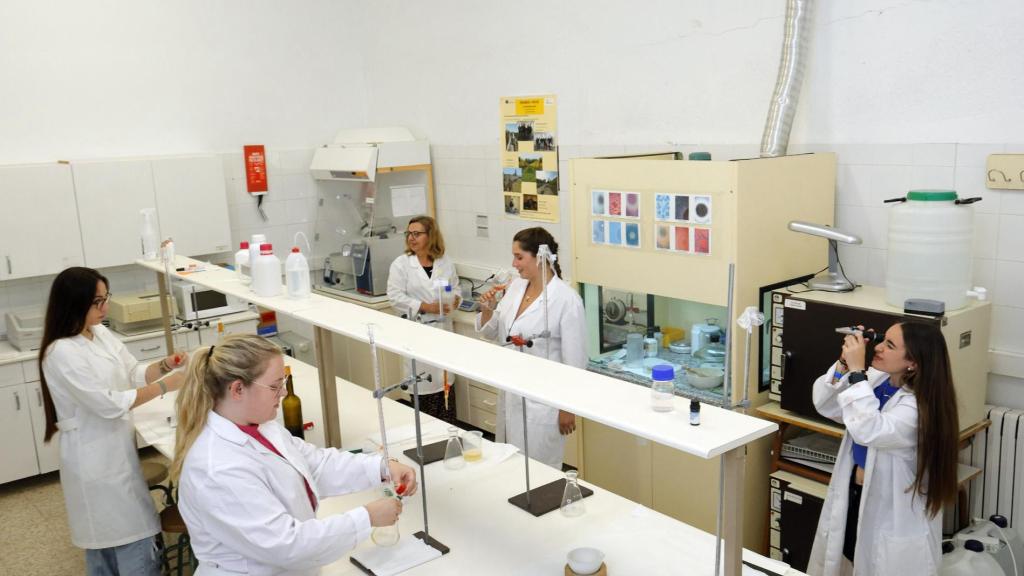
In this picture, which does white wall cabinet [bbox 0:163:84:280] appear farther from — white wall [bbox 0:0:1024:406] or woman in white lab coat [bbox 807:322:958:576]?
woman in white lab coat [bbox 807:322:958:576]

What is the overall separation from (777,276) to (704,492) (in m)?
1.10

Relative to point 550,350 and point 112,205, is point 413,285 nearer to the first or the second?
point 550,350

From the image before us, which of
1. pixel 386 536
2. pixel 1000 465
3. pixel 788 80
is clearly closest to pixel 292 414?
pixel 386 536

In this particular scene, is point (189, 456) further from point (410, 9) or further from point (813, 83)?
point (410, 9)

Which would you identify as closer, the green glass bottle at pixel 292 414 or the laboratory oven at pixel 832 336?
the laboratory oven at pixel 832 336

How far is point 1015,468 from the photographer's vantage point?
342 cm

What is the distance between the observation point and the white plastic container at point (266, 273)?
11.6 feet

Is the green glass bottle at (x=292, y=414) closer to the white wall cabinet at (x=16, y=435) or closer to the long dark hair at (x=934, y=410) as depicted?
the long dark hair at (x=934, y=410)

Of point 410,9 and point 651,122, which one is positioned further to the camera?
point 410,9

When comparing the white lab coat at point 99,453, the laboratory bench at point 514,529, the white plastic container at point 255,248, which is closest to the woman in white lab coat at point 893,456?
the laboratory bench at point 514,529

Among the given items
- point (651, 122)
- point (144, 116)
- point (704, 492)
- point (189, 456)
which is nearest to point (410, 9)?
point (144, 116)

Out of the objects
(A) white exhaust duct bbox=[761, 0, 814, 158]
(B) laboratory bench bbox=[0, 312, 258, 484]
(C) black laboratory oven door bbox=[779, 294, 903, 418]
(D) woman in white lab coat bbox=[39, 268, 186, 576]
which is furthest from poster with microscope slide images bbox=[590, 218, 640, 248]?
(B) laboratory bench bbox=[0, 312, 258, 484]

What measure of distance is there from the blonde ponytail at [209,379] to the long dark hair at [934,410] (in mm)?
2157

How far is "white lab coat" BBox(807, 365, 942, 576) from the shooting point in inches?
112
